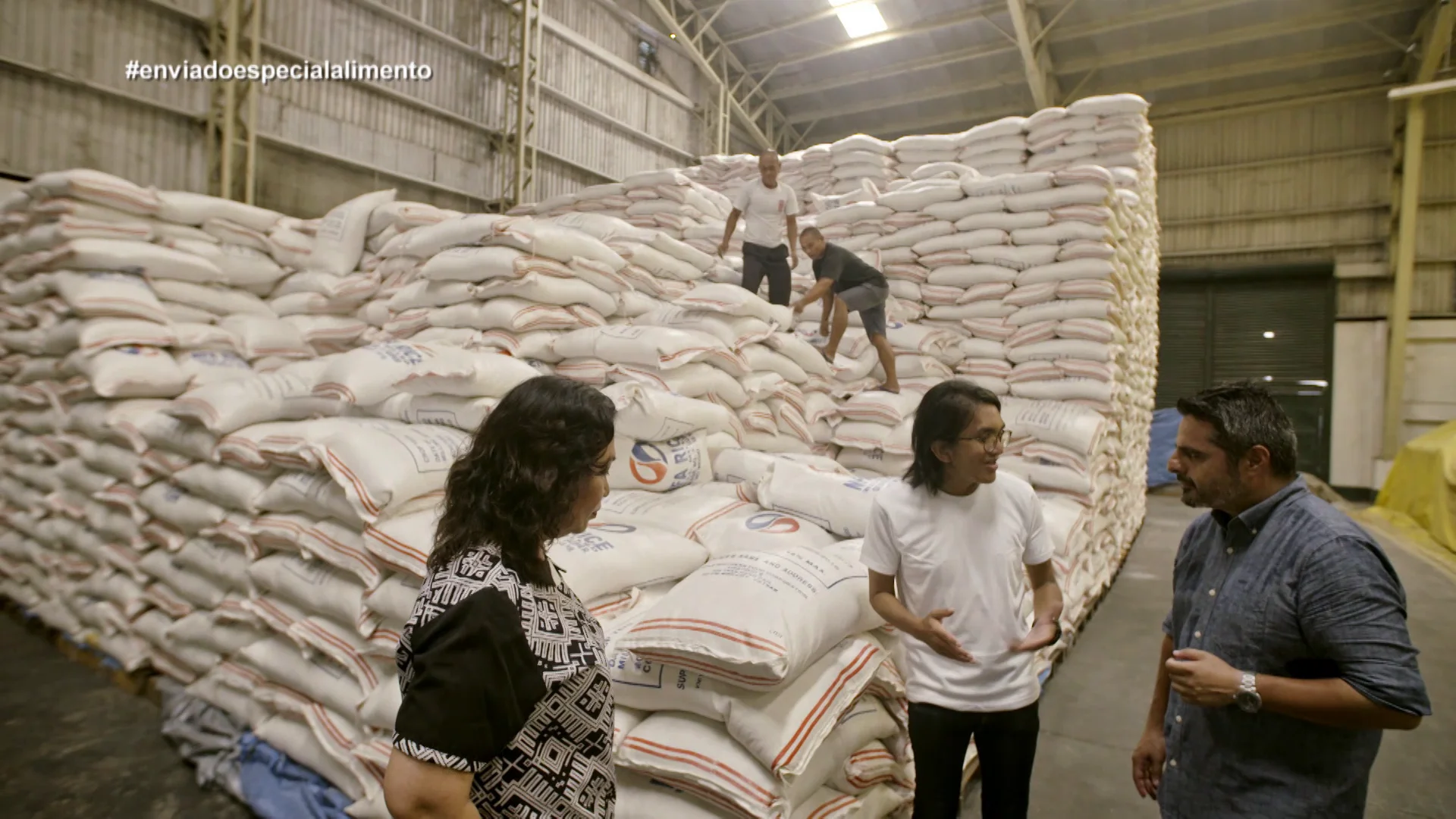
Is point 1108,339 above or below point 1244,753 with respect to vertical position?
above

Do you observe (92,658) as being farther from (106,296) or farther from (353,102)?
(353,102)

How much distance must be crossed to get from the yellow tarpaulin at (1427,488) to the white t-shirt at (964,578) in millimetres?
7289

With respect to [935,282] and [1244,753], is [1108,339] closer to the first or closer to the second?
[935,282]

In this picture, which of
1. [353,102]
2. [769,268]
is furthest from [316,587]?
[353,102]

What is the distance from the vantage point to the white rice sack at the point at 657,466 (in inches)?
112

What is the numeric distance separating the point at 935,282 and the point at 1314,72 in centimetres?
935

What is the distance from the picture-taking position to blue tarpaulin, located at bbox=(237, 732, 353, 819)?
6.63ft

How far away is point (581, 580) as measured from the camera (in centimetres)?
182

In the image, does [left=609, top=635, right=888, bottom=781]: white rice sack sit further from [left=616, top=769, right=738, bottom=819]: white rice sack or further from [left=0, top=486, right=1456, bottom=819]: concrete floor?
[left=0, top=486, right=1456, bottom=819]: concrete floor

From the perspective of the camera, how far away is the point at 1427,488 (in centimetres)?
693

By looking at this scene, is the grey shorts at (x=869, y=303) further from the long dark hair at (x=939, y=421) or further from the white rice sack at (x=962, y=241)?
the long dark hair at (x=939, y=421)

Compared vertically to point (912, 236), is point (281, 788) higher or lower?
lower

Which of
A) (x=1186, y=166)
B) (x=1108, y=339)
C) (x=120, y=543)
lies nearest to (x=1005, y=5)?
(x=1186, y=166)

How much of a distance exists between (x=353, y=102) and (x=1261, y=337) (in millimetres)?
12127
